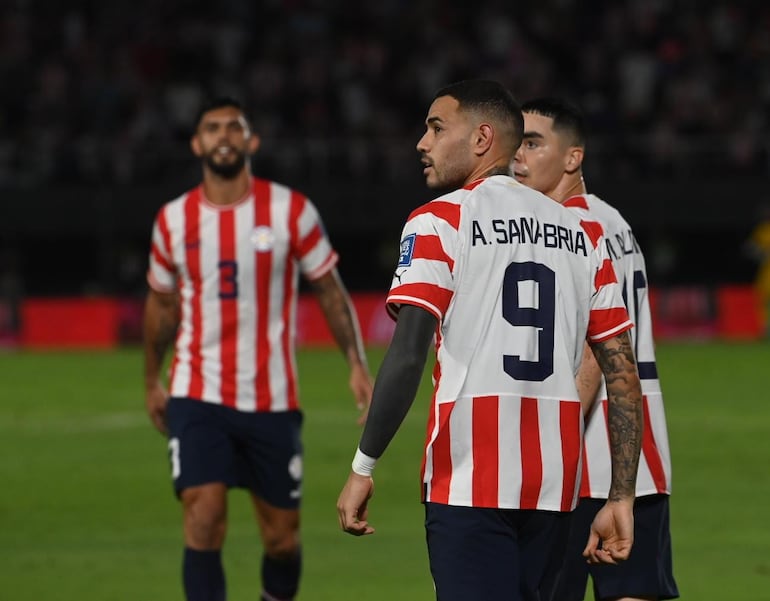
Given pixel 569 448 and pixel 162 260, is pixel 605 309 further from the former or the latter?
pixel 162 260

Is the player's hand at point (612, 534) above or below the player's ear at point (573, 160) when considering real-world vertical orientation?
below

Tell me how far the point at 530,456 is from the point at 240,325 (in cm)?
311

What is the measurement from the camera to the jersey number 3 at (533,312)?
4.37 m

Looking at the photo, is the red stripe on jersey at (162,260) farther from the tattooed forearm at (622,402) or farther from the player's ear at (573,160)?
the tattooed forearm at (622,402)

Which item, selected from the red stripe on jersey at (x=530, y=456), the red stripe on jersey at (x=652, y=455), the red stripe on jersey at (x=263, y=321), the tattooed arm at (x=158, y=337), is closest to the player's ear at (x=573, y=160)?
the red stripe on jersey at (x=652, y=455)

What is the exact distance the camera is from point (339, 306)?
7.48 meters

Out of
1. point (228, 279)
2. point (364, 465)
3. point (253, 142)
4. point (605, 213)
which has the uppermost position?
point (253, 142)

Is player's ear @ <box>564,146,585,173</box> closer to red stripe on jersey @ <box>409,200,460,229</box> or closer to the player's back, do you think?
the player's back

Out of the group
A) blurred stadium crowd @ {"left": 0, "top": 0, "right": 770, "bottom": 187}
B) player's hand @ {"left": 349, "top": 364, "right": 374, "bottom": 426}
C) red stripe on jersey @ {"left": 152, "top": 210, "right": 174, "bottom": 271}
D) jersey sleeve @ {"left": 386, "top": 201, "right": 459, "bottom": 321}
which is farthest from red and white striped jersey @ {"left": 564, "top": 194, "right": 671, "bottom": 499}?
blurred stadium crowd @ {"left": 0, "top": 0, "right": 770, "bottom": 187}

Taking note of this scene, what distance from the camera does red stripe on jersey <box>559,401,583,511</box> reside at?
175 inches

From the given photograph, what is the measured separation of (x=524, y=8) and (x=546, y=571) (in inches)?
935

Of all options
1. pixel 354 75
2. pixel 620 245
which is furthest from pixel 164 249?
pixel 354 75

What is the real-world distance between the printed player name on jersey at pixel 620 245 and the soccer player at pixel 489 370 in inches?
37.5

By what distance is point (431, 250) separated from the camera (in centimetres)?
431
